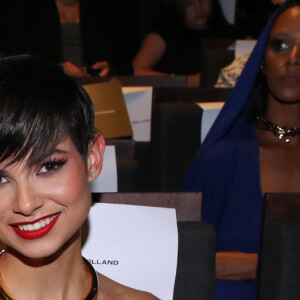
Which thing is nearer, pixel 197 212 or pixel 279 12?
pixel 197 212

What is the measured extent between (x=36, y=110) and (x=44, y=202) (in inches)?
5.0

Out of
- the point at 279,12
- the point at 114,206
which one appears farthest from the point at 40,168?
the point at 279,12

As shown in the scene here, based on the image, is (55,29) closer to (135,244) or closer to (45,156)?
(135,244)

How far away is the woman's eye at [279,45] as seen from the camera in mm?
1745

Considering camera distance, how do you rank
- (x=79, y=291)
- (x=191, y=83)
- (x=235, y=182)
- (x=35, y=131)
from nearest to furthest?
(x=35, y=131) → (x=79, y=291) → (x=235, y=182) → (x=191, y=83)

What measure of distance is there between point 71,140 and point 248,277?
0.64 m

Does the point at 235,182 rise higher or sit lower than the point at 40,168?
lower

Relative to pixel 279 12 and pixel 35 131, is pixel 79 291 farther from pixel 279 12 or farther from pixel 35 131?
pixel 279 12

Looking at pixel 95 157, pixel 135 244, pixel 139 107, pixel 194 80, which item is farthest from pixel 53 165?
pixel 194 80

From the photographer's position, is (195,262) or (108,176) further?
(108,176)

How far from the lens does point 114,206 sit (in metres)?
1.18

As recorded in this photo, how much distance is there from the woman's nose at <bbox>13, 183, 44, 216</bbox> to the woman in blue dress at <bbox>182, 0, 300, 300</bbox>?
2.57 feet

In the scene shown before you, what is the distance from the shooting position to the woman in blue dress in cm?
172

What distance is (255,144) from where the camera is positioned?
71.0 inches
